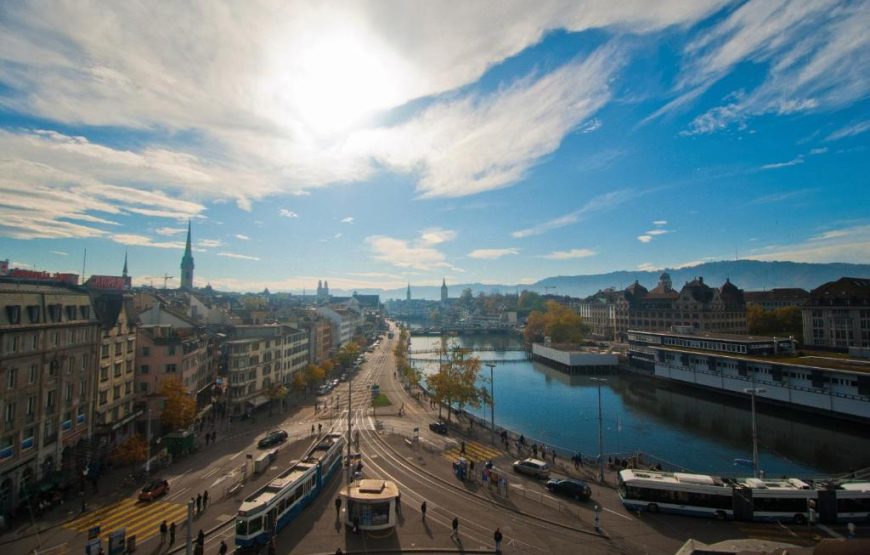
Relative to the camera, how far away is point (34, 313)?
35.2 metres

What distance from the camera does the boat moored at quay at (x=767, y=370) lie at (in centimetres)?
6406

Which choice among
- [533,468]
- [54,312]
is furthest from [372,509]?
[54,312]

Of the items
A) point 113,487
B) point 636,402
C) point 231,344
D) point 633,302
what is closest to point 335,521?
point 113,487

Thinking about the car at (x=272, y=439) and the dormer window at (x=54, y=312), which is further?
the car at (x=272, y=439)

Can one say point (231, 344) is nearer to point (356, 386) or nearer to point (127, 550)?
point (356, 386)

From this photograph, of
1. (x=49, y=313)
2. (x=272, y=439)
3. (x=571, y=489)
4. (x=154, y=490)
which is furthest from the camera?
(x=272, y=439)

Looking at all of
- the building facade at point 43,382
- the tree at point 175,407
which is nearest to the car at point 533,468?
the tree at point 175,407

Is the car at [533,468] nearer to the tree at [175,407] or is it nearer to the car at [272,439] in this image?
the car at [272,439]

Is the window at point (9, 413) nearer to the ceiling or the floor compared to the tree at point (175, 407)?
nearer to the ceiling

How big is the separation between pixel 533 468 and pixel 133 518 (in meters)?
29.3

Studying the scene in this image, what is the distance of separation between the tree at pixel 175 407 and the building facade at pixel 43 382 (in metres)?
6.71

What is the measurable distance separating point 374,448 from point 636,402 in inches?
2311

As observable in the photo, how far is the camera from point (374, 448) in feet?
148

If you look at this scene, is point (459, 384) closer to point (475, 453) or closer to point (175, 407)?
point (475, 453)
